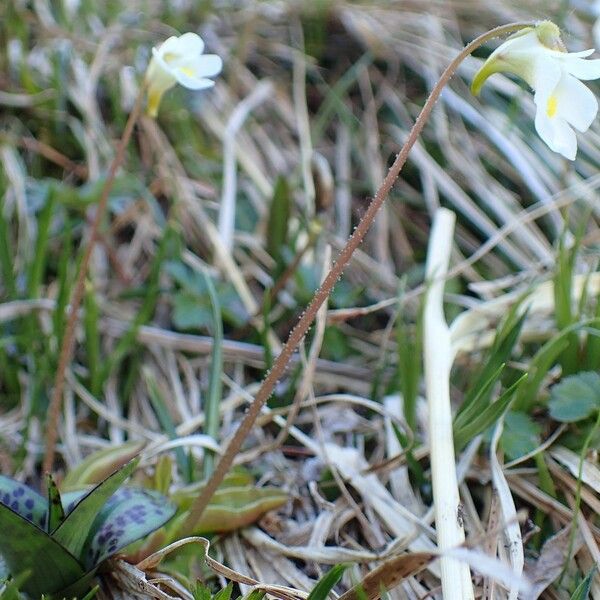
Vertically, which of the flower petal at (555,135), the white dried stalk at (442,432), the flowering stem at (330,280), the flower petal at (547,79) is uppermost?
the flower petal at (547,79)

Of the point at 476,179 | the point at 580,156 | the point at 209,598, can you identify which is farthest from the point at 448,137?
the point at 209,598

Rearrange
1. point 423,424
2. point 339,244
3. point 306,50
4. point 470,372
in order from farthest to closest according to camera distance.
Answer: point 306,50
point 339,244
point 470,372
point 423,424

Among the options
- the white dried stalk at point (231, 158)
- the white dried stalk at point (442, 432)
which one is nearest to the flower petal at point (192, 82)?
the white dried stalk at point (442, 432)

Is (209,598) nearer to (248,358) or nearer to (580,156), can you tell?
(248,358)

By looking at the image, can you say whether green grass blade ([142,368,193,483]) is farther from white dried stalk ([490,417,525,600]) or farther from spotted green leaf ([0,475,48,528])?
white dried stalk ([490,417,525,600])

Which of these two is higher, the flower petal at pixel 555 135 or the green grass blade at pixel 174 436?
the flower petal at pixel 555 135

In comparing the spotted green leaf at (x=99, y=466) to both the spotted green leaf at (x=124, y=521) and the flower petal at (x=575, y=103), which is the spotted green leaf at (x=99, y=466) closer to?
the spotted green leaf at (x=124, y=521)
